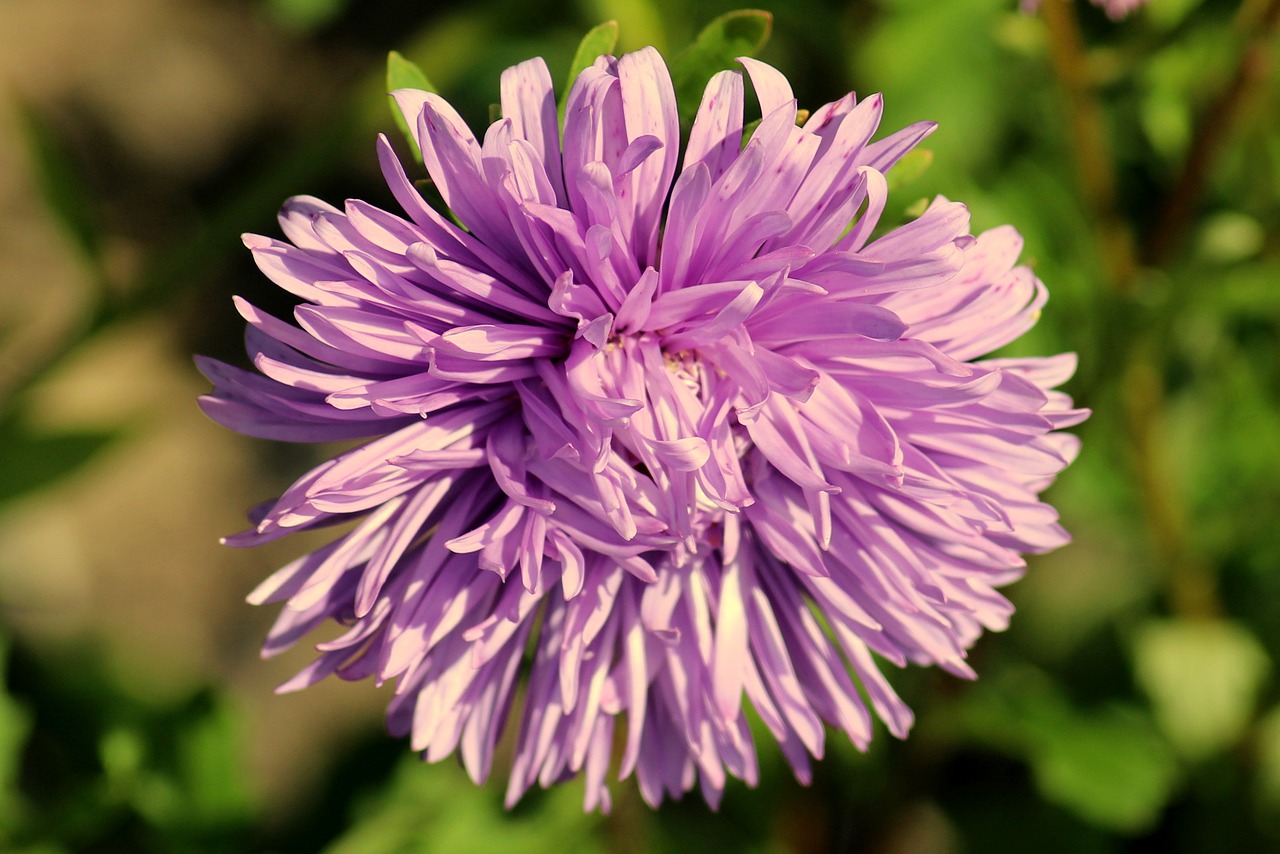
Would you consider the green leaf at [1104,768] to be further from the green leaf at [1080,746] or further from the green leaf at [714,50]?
the green leaf at [714,50]

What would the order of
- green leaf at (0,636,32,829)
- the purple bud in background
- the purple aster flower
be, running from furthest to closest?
green leaf at (0,636,32,829)
the purple bud in background
the purple aster flower

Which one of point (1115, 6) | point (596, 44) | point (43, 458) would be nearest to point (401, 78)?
point (596, 44)

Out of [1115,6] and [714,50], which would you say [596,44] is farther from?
[1115,6]

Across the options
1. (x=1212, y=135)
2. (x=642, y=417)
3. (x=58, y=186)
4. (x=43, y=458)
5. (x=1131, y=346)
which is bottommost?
(x=1131, y=346)

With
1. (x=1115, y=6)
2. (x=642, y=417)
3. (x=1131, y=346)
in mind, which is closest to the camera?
(x=642, y=417)

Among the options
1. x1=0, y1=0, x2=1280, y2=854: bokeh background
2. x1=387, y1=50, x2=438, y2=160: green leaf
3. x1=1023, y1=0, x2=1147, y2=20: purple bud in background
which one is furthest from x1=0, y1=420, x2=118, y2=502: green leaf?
x1=1023, y1=0, x2=1147, y2=20: purple bud in background

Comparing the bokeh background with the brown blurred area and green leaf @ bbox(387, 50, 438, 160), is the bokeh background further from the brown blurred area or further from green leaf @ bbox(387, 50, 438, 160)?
green leaf @ bbox(387, 50, 438, 160)

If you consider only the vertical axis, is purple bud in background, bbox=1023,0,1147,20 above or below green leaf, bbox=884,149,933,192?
below
